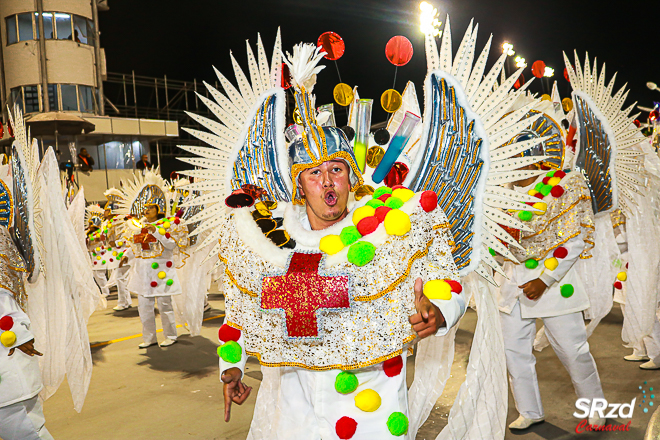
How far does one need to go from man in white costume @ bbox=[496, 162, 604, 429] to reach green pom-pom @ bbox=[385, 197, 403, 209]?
1.48 m

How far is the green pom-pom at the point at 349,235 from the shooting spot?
1832mm

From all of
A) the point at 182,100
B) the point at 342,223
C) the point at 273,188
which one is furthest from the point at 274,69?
the point at 182,100

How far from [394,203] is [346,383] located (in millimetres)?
659

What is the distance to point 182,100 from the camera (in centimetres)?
2416

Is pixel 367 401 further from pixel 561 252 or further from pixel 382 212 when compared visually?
pixel 561 252

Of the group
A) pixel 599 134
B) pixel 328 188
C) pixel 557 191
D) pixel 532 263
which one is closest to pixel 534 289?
pixel 532 263

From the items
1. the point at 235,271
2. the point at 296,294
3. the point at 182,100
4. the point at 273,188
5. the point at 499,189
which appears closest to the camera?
the point at 296,294

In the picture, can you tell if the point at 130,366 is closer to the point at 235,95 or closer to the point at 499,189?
the point at 235,95

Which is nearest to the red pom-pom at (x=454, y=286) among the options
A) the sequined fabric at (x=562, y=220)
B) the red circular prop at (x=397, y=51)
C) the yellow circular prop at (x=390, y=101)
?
the yellow circular prop at (x=390, y=101)

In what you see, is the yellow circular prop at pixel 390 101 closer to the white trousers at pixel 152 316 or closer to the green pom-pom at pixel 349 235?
the green pom-pom at pixel 349 235

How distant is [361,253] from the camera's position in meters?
1.73

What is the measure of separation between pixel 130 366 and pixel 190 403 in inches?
61.7

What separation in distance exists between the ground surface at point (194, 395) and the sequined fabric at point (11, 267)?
1456 millimetres

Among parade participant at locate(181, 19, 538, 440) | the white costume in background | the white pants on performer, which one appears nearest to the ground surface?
the white costume in background
